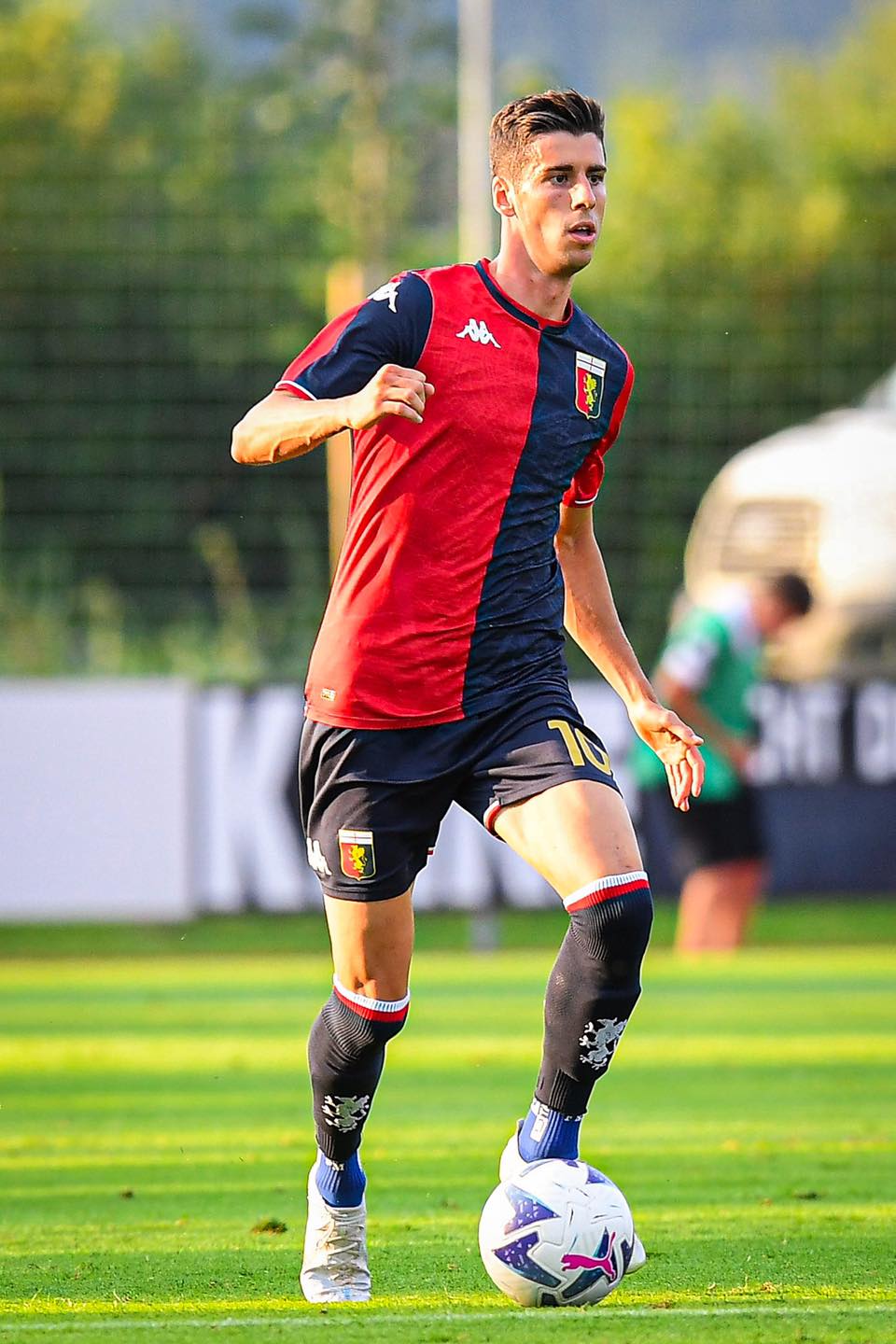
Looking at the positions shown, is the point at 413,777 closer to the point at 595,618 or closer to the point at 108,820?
the point at 595,618

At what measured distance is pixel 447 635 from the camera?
465 centimetres

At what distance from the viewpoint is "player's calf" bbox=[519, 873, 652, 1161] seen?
4352 mm

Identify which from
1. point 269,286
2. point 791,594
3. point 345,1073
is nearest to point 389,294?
point 345,1073

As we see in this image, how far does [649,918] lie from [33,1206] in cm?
236

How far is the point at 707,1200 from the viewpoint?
232 inches

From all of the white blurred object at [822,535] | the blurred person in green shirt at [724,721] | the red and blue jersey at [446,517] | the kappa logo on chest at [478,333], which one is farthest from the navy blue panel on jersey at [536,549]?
the white blurred object at [822,535]

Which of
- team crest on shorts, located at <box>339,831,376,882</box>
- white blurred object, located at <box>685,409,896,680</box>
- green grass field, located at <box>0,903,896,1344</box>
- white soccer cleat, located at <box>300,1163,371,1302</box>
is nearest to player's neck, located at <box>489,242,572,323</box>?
team crest on shorts, located at <box>339,831,376,882</box>

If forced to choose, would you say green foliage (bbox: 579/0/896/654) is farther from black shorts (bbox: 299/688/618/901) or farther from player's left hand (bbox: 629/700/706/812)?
black shorts (bbox: 299/688/618/901)

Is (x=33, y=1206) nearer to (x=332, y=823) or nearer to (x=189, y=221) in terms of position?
(x=332, y=823)

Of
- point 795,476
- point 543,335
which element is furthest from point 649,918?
point 795,476

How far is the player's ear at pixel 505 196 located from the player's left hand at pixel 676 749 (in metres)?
1.10

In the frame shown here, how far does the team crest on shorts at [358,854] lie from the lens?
459cm

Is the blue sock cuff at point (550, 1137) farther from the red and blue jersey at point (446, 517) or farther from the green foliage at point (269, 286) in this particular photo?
the green foliage at point (269, 286)

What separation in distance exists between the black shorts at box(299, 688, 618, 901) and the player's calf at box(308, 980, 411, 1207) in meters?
0.25
